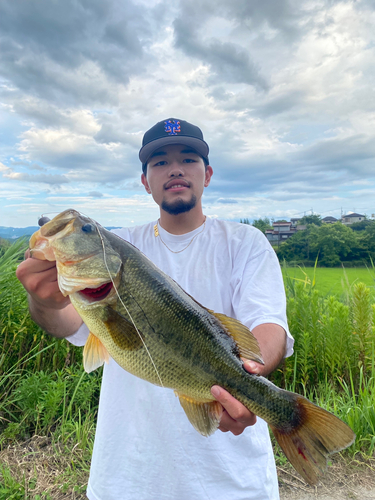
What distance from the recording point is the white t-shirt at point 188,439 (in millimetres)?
1870

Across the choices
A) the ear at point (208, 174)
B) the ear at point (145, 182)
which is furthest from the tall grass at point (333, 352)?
the ear at point (145, 182)

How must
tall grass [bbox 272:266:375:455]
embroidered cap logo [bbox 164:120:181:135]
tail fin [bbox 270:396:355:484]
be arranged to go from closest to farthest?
tail fin [bbox 270:396:355:484] < embroidered cap logo [bbox 164:120:181:135] < tall grass [bbox 272:266:375:455]

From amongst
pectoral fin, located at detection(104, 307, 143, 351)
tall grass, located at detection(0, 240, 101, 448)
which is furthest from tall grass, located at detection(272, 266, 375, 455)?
pectoral fin, located at detection(104, 307, 143, 351)

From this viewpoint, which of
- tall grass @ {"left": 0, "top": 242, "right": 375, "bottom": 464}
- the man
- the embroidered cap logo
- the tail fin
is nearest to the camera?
the tail fin

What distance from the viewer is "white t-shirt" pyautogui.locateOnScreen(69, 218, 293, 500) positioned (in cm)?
187

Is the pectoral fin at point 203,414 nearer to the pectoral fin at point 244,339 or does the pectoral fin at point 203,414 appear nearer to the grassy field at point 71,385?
the pectoral fin at point 244,339

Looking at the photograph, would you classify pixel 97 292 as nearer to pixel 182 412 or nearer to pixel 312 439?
pixel 182 412

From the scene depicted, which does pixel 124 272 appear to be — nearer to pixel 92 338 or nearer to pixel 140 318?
pixel 140 318

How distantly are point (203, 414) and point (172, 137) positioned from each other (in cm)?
201

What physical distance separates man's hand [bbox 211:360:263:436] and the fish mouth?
0.74 m

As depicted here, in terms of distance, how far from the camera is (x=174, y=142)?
259cm

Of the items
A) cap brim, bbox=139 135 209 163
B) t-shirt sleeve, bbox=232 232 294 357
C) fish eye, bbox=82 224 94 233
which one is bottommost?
t-shirt sleeve, bbox=232 232 294 357

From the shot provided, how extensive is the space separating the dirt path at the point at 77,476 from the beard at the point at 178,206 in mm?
2525

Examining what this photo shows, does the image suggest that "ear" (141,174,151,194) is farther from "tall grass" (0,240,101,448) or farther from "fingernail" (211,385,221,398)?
"tall grass" (0,240,101,448)
